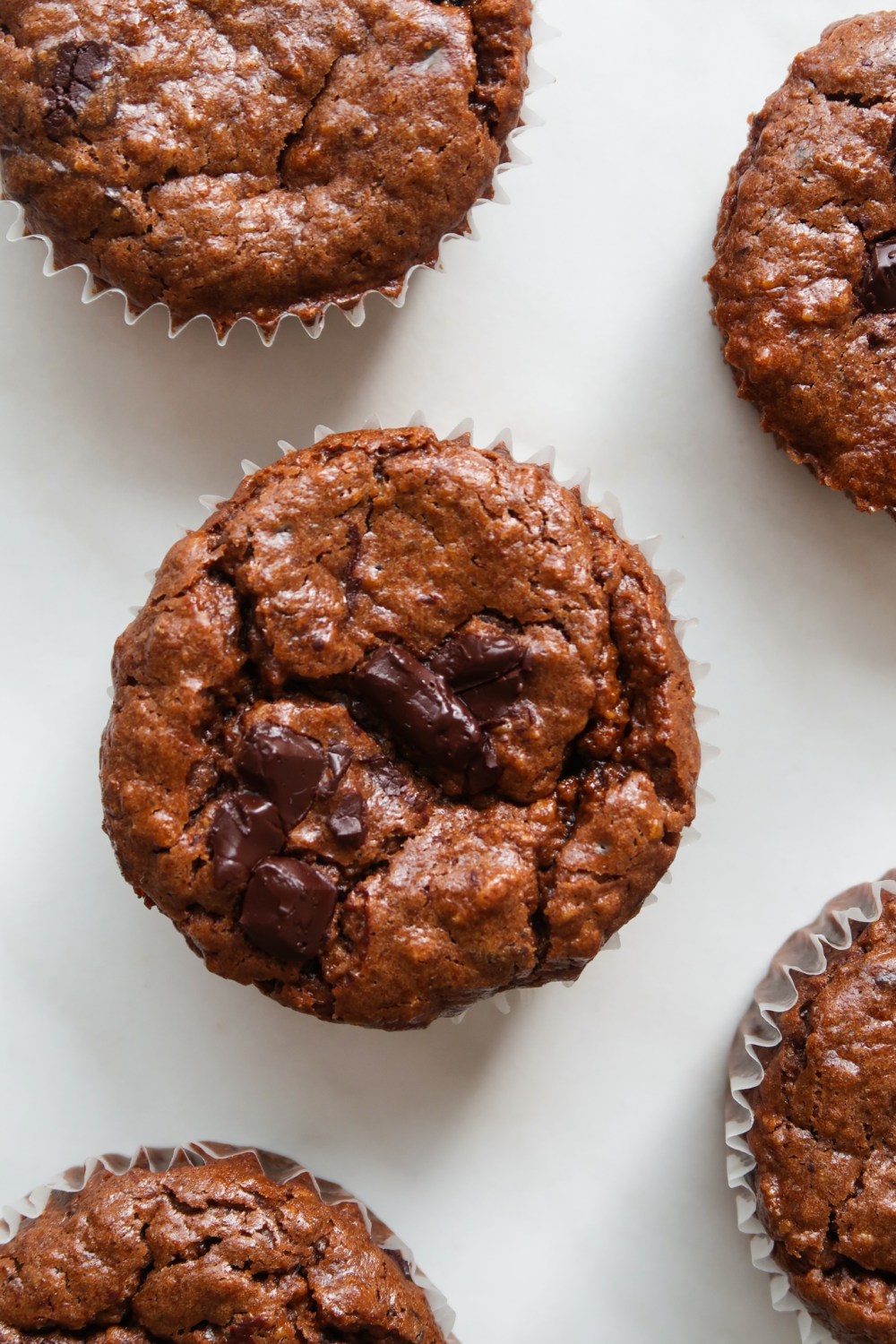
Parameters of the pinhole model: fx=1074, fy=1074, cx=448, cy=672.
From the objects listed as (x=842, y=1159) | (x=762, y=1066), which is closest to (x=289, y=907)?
(x=762, y=1066)

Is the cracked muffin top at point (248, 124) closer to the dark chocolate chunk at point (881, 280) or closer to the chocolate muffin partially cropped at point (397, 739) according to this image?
the chocolate muffin partially cropped at point (397, 739)

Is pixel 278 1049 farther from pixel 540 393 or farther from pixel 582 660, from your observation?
pixel 540 393

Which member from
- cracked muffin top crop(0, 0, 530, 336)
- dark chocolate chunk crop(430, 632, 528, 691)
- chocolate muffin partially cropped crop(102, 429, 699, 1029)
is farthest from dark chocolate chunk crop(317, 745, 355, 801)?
cracked muffin top crop(0, 0, 530, 336)

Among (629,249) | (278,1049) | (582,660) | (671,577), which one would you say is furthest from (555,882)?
(629,249)

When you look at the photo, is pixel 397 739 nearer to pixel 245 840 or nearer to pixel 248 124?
pixel 245 840

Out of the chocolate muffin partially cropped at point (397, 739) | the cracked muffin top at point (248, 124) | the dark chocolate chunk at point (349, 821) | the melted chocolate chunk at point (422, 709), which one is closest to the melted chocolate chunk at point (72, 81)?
the cracked muffin top at point (248, 124)

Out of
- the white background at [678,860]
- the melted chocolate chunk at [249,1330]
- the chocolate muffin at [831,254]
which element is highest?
the chocolate muffin at [831,254]

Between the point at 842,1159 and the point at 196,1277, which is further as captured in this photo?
the point at 842,1159
